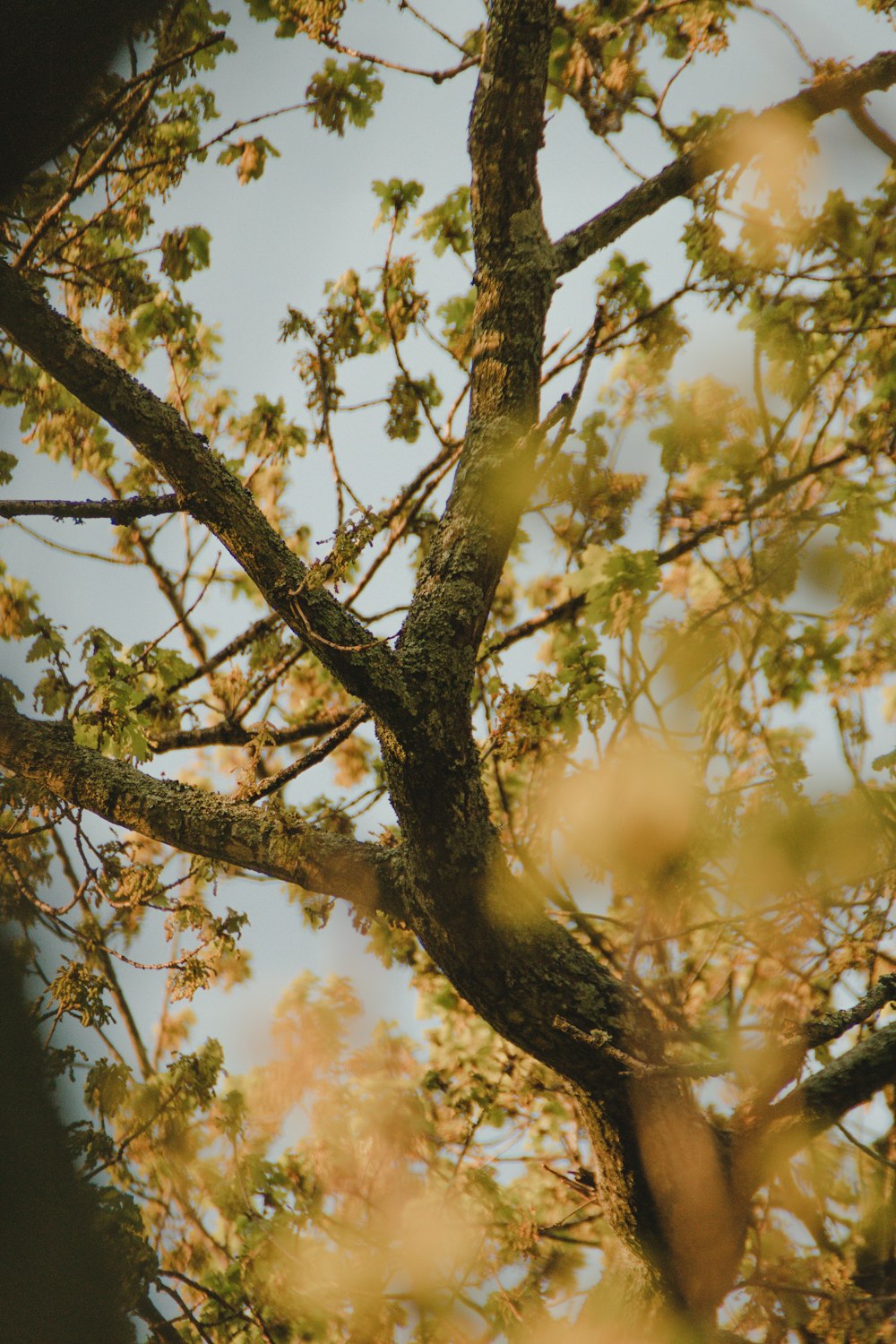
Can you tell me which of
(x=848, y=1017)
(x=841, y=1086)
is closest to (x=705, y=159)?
(x=848, y=1017)

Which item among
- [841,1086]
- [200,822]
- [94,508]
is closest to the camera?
[94,508]

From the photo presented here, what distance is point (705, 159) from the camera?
3.27 meters

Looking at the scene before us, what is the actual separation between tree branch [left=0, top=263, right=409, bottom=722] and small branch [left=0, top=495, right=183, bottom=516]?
67mm

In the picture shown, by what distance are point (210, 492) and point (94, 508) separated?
309mm

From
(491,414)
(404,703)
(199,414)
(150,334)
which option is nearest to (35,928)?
(404,703)

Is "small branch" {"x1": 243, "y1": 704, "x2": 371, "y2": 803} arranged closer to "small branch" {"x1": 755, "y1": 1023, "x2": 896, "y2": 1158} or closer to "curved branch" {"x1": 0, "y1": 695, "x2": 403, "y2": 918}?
"curved branch" {"x1": 0, "y1": 695, "x2": 403, "y2": 918}

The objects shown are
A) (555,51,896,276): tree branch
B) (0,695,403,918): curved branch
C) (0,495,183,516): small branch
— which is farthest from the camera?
→ (555,51,896,276): tree branch

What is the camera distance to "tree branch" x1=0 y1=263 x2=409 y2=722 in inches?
85.7

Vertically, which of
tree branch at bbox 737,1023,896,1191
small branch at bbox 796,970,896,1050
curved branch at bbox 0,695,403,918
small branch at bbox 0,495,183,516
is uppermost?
small branch at bbox 0,495,183,516

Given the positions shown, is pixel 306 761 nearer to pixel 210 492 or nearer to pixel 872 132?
pixel 210 492

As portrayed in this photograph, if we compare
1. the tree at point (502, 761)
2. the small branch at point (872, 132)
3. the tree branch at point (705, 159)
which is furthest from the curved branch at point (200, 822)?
the small branch at point (872, 132)

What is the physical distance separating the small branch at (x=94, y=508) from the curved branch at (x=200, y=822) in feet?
2.82

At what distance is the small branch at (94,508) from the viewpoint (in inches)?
83.7

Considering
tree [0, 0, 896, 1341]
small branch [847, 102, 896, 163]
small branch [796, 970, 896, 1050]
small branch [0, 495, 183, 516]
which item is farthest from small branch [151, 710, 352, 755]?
small branch [847, 102, 896, 163]
